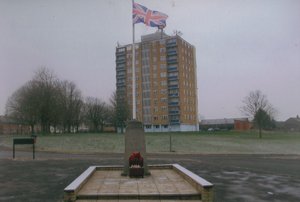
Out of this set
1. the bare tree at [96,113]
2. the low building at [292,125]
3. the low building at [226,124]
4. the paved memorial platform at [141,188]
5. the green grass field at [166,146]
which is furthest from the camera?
the low building at [292,125]

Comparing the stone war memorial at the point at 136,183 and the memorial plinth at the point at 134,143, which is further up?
the memorial plinth at the point at 134,143

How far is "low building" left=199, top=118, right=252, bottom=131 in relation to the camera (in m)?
123

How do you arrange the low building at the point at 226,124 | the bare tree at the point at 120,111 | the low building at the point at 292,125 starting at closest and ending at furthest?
the bare tree at the point at 120,111 → the low building at the point at 226,124 → the low building at the point at 292,125

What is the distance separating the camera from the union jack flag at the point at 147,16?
15.4 meters

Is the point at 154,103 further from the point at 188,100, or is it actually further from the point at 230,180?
the point at 230,180

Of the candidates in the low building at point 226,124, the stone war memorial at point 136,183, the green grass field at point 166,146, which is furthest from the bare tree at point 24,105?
the low building at point 226,124

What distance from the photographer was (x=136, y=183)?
11.3 metres

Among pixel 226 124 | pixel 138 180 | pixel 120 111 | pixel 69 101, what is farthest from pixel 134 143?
pixel 226 124

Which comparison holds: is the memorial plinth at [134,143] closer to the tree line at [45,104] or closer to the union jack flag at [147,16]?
the union jack flag at [147,16]

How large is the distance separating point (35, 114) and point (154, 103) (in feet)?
201

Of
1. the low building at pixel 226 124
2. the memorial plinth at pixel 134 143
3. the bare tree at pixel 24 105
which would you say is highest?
the bare tree at pixel 24 105

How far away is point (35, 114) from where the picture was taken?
5522 centimetres

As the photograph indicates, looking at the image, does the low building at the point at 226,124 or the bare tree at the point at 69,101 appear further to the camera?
the low building at the point at 226,124

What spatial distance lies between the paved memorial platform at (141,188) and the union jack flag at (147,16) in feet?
21.4
